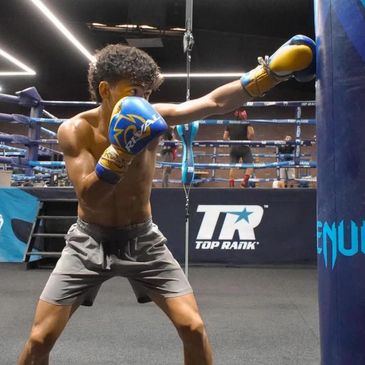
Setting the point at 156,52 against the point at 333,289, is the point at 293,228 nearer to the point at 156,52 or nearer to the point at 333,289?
the point at 333,289

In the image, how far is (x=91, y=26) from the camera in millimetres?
8586

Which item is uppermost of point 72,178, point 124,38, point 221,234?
point 124,38

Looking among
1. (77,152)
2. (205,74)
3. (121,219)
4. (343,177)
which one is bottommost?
(121,219)

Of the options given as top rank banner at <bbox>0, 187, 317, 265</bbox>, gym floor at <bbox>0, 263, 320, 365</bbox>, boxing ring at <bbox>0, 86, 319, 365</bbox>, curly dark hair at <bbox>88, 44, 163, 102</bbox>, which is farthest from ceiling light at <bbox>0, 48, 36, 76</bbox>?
curly dark hair at <bbox>88, 44, 163, 102</bbox>

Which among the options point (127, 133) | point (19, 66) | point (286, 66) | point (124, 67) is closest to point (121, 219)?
point (127, 133)

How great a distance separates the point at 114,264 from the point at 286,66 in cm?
86

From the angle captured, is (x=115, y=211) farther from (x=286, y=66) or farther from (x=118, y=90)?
(x=286, y=66)

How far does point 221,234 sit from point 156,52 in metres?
6.79

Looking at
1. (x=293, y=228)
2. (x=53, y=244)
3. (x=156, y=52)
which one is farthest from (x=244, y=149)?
(x=156, y=52)

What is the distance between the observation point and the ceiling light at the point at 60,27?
7.79m

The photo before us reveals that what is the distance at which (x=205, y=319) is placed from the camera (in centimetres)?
275

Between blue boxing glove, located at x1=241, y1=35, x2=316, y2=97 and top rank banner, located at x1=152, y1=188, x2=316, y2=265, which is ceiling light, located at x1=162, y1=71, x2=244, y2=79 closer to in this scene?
top rank banner, located at x1=152, y1=188, x2=316, y2=265

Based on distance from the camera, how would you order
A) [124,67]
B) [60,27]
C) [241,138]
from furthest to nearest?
[60,27], [241,138], [124,67]

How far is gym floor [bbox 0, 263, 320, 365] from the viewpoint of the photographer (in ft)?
6.97
